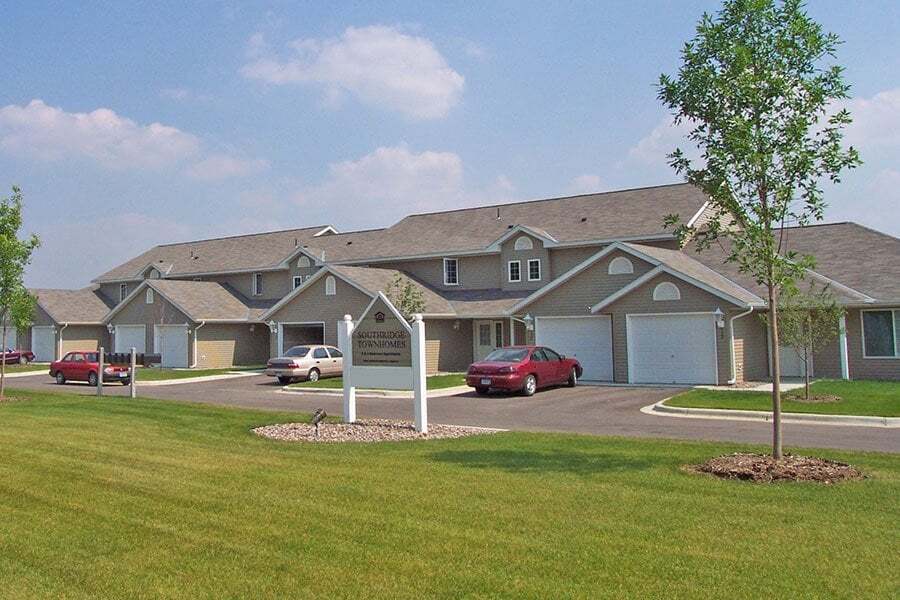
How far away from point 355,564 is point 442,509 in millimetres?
1950

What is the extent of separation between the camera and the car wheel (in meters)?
23.7

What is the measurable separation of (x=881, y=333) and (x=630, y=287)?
8.10 meters

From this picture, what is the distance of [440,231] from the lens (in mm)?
40875

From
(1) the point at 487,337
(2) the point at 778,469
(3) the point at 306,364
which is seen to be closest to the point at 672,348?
(1) the point at 487,337

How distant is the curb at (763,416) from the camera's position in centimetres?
1625

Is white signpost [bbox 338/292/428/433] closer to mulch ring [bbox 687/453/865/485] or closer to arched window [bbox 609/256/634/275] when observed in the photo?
mulch ring [bbox 687/453/865/485]

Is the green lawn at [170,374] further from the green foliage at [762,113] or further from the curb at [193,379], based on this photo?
the green foliage at [762,113]

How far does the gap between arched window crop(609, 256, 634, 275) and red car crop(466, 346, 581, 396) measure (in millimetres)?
4337

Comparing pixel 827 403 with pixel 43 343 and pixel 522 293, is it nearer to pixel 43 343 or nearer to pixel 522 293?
pixel 522 293

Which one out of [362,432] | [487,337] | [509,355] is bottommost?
[362,432]

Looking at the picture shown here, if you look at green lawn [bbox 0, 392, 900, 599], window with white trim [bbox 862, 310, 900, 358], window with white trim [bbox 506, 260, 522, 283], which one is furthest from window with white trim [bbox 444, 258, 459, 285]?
green lawn [bbox 0, 392, 900, 599]

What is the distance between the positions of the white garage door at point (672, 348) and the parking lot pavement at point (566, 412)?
1499mm

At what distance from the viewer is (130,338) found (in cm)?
4459

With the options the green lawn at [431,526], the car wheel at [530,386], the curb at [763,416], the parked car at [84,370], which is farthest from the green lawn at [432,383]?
the green lawn at [431,526]
